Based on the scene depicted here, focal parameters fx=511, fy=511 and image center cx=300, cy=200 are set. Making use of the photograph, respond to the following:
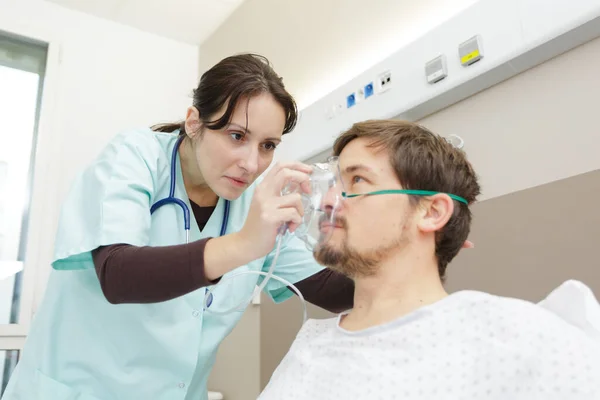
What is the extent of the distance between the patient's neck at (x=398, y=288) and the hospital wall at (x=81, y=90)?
1.98m

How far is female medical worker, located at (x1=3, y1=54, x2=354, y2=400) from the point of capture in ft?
3.68

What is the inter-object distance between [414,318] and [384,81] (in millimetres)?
922

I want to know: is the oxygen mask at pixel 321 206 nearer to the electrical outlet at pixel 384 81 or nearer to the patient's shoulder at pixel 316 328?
the patient's shoulder at pixel 316 328

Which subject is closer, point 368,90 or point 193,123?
point 193,123

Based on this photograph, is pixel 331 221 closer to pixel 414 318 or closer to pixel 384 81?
pixel 414 318

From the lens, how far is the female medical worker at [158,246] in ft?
3.68

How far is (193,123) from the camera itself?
133 centimetres

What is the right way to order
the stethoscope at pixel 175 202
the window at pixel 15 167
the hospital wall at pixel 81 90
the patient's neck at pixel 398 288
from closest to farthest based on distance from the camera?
the patient's neck at pixel 398 288 < the stethoscope at pixel 175 202 < the window at pixel 15 167 < the hospital wall at pixel 81 90

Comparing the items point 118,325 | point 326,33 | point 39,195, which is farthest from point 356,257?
point 39,195

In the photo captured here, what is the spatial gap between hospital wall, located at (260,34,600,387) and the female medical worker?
1.23 feet

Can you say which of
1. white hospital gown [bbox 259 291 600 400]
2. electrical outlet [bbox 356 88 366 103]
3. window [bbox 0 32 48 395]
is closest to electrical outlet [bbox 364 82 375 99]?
electrical outlet [bbox 356 88 366 103]

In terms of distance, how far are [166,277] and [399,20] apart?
122 cm

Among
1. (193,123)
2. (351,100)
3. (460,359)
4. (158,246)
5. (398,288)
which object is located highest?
(351,100)

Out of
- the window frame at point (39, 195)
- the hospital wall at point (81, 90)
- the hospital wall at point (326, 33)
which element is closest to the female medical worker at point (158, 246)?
the hospital wall at point (326, 33)
